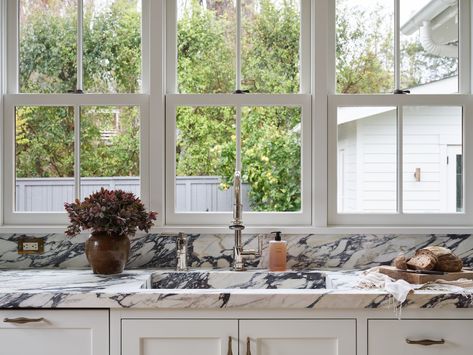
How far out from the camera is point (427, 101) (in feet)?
9.05

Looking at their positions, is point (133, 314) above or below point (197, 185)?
below

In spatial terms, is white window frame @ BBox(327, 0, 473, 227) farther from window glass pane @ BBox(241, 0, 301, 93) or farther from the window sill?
window glass pane @ BBox(241, 0, 301, 93)

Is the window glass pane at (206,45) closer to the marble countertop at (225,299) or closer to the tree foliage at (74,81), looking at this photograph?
the tree foliage at (74,81)

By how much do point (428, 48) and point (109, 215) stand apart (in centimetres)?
181

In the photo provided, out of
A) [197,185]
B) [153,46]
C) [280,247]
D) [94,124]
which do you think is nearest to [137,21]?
[153,46]

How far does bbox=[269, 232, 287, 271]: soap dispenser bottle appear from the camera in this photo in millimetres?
2568

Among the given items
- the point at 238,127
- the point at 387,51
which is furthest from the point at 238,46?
the point at 387,51

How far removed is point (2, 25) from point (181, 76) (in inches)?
37.5

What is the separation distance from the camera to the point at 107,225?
242 centimetres

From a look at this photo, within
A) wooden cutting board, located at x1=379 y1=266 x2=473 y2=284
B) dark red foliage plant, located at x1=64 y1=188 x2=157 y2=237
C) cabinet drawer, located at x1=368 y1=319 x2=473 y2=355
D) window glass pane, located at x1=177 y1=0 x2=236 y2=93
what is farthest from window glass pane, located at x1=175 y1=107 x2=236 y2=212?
cabinet drawer, located at x1=368 y1=319 x2=473 y2=355

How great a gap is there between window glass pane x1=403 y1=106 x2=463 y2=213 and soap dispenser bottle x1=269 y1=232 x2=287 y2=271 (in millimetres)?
698

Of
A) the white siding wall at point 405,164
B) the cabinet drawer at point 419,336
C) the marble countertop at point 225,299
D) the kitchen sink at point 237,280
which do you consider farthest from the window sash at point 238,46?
the cabinet drawer at point 419,336

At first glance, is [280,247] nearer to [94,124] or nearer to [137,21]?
[94,124]

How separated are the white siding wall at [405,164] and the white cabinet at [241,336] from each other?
0.88m
